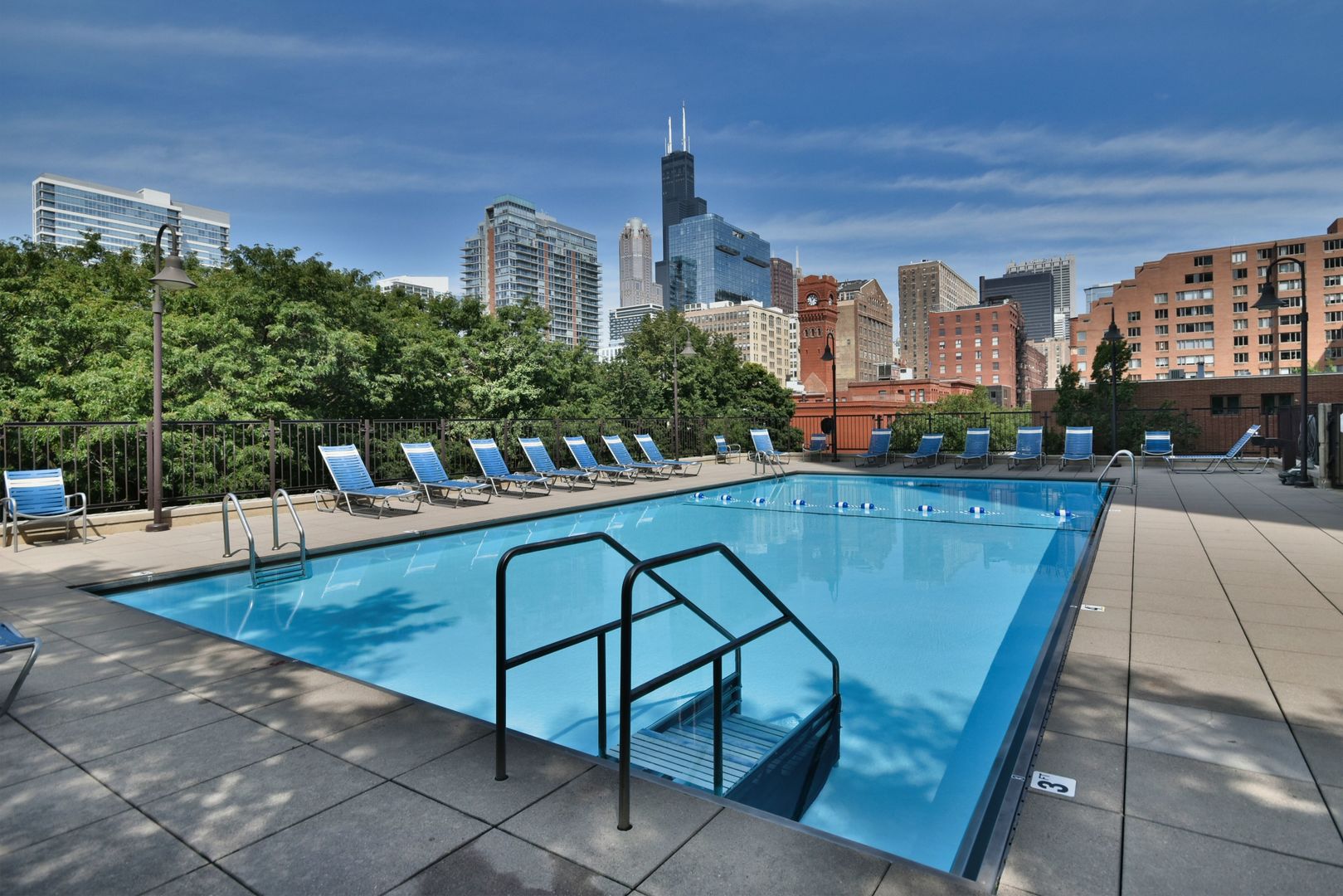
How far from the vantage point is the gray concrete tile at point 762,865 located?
186cm

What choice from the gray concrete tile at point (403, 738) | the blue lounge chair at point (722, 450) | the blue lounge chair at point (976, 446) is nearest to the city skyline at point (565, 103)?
the blue lounge chair at point (976, 446)

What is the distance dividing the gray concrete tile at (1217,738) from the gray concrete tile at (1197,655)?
689 millimetres

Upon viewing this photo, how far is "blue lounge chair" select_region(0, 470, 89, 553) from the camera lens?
7809 millimetres

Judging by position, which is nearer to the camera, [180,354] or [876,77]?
[180,354]

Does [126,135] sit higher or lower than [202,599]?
higher

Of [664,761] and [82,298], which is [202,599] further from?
[82,298]

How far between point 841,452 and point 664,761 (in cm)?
2121

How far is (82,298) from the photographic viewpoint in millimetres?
15266

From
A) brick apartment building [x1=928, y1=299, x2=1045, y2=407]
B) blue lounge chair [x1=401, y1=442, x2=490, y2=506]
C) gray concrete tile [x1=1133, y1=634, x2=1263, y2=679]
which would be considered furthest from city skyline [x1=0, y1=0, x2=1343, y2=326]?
brick apartment building [x1=928, y1=299, x2=1045, y2=407]

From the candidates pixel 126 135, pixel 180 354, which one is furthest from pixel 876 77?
pixel 126 135

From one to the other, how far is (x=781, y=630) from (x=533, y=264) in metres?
154

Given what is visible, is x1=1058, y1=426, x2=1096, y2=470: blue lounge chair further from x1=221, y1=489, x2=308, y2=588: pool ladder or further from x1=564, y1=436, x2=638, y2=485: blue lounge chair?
x1=221, y1=489, x2=308, y2=588: pool ladder

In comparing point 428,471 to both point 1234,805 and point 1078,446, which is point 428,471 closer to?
point 1234,805

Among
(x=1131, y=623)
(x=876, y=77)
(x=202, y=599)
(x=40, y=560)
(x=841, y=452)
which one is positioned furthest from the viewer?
(x=876, y=77)
